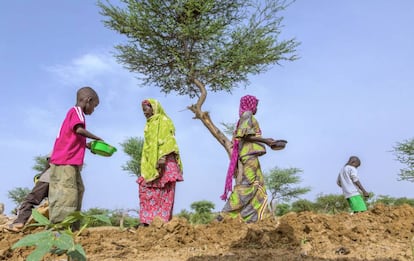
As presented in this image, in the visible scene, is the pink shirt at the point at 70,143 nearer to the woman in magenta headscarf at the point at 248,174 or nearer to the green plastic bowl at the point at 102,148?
the green plastic bowl at the point at 102,148

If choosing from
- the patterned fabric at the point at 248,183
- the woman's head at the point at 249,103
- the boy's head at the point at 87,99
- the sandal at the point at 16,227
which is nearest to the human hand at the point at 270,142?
the patterned fabric at the point at 248,183

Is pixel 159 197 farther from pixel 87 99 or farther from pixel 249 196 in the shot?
pixel 87 99

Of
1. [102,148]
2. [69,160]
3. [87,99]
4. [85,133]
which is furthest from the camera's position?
[87,99]

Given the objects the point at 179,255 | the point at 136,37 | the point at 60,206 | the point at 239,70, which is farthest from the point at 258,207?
the point at 136,37

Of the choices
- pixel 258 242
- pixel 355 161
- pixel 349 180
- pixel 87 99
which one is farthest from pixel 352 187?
pixel 87 99

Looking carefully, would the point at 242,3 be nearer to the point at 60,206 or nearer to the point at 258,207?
the point at 258,207

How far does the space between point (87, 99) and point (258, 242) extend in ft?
8.13

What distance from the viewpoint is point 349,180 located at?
945 centimetres

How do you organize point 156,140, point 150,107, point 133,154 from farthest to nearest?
point 133,154
point 150,107
point 156,140

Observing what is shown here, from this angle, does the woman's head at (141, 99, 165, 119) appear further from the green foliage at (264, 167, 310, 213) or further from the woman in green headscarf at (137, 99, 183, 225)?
the green foliage at (264, 167, 310, 213)

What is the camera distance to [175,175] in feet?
22.4

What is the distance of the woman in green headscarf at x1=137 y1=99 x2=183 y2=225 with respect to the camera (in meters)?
6.81

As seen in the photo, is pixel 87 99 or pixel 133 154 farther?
pixel 133 154

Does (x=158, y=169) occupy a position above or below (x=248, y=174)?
above
